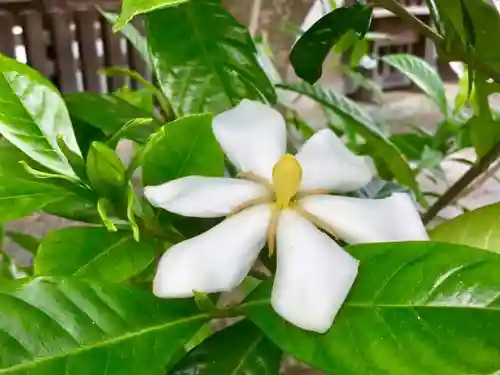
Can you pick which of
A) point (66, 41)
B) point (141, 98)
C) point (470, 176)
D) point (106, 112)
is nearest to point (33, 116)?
point (106, 112)

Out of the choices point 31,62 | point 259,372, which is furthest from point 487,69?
point 31,62

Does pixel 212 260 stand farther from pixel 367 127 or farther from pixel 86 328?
pixel 367 127

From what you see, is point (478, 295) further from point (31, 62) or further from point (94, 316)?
point (31, 62)

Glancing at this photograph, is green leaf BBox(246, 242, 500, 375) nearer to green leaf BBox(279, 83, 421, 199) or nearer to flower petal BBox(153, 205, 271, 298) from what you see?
flower petal BBox(153, 205, 271, 298)

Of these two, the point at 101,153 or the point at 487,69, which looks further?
the point at 487,69

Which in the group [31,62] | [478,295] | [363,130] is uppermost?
[478,295]

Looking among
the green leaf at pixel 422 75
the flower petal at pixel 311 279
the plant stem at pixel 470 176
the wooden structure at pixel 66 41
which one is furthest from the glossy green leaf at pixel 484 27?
the wooden structure at pixel 66 41
